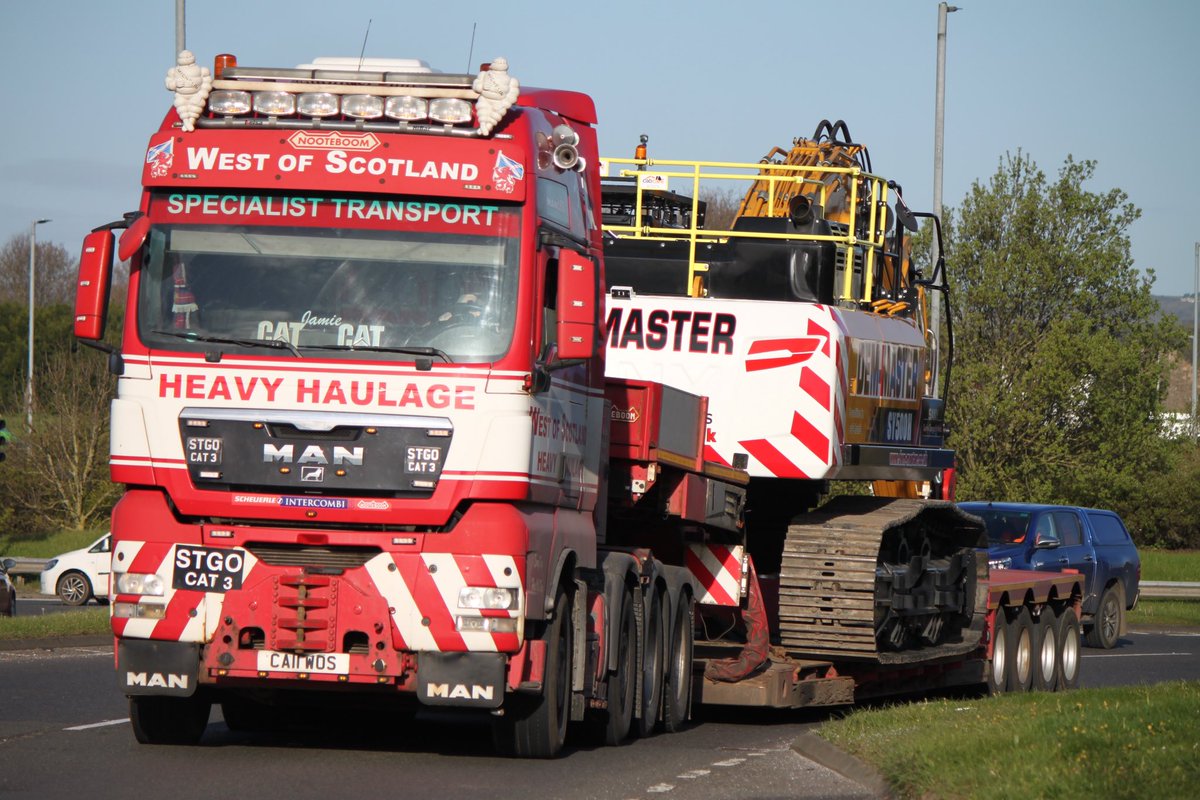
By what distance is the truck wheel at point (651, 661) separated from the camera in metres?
12.9

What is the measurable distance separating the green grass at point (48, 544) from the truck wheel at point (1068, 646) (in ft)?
105

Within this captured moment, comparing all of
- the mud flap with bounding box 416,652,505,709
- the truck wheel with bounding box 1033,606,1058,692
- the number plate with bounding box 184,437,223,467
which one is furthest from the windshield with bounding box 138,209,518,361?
the truck wheel with bounding box 1033,606,1058,692

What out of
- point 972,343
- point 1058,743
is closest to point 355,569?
point 1058,743

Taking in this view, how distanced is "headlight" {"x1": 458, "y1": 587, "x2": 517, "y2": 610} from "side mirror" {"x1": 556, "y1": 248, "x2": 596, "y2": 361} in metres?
1.36

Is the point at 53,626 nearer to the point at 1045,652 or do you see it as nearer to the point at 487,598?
the point at 1045,652

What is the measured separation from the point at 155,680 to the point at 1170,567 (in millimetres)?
38582

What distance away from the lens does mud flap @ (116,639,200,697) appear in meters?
10.4

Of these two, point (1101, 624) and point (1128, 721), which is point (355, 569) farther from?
point (1101, 624)

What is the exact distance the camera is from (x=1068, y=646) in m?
19.6

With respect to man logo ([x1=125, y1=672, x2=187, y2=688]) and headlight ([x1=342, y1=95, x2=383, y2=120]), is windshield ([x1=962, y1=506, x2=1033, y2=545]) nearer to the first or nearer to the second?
headlight ([x1=342, y1=95, x2=383, y2=120])

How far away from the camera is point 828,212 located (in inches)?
671

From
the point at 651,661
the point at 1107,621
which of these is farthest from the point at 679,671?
the point at 1107,621

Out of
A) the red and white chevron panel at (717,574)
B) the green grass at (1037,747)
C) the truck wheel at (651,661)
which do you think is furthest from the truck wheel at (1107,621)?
the truck wheel at (651,661)

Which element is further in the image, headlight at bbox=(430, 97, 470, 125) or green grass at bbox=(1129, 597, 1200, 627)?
green grass at bbox=(1129, 597, 1200, 627)
